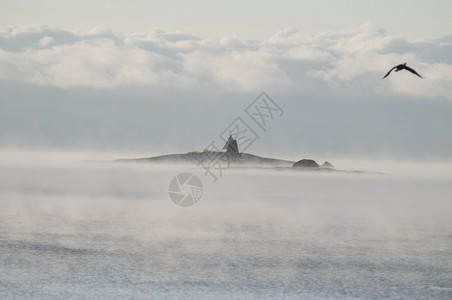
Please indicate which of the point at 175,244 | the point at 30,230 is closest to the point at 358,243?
the point at 175,244

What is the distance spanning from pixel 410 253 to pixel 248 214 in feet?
81.0

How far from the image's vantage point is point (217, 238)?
40.4m

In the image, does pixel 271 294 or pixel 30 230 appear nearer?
pixel 271 294

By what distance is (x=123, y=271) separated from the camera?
2912cm

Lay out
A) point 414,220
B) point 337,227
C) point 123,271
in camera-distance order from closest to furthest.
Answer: point 123,271, point 337,227, point 414,220

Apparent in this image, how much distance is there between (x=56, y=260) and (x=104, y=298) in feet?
24.7

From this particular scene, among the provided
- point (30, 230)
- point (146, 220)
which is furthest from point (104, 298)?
point (146, 220)

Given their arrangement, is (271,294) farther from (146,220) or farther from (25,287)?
(146,220)

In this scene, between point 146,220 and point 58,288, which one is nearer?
point 58,288

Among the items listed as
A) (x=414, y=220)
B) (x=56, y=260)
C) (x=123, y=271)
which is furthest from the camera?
(x=414, y=220)

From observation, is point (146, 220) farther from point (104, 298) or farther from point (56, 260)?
point (104, 298)

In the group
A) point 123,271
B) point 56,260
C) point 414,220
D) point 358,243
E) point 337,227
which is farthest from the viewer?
point 414,220

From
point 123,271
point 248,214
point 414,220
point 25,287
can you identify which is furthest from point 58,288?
point 414,220

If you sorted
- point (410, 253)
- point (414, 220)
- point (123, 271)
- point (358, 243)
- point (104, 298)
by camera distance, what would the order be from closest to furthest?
point (104, 298)
point (123, 271)
point (410, 253)
point (358, 243)
point (414, 220)
